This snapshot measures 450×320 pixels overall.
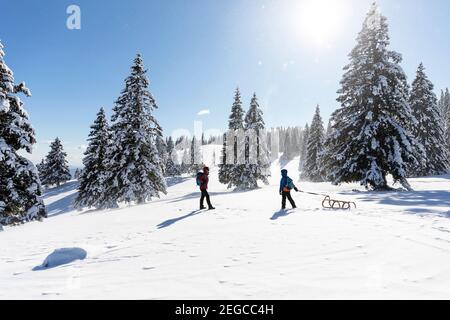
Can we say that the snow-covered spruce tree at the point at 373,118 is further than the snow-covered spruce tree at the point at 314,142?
No

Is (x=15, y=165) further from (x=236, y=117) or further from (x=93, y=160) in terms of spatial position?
(x=236, y=117)

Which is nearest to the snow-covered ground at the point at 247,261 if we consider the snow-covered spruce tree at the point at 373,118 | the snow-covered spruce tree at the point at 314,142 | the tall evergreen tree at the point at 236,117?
the snow-covered spruce tree at the point at 373,118

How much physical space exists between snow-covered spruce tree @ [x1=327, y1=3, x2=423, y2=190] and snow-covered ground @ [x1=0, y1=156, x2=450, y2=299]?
9.20 meters

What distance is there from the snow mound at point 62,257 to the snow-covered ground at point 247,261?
2cm

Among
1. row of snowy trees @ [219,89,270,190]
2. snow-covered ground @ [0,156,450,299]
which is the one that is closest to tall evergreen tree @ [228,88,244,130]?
row of snowy trees @ [219,89,270,190]

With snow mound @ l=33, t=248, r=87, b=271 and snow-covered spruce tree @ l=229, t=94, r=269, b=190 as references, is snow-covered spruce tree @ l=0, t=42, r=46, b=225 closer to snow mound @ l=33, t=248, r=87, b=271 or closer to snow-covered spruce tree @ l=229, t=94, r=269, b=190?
snow mound @ l=33, t=248, r=87, b=271

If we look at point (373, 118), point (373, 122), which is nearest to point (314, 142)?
point (373, 118)

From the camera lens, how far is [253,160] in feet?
114

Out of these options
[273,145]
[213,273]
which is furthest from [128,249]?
[273,145]

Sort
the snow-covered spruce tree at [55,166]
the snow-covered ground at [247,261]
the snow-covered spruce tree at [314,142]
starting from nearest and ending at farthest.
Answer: the snow-covered ground at [247,261]
the snow-covered spruce tree at [314,142]
the snow-covered spruce tree at [55,166]

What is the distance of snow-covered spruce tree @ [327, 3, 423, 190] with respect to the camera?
57.8ft

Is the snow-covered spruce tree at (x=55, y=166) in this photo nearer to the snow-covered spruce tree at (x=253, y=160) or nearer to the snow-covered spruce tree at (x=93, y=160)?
the snow-covered spruce tree at (x=93, y=160)

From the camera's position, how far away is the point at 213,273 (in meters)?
4.29

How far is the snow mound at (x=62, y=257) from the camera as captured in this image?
545cm
